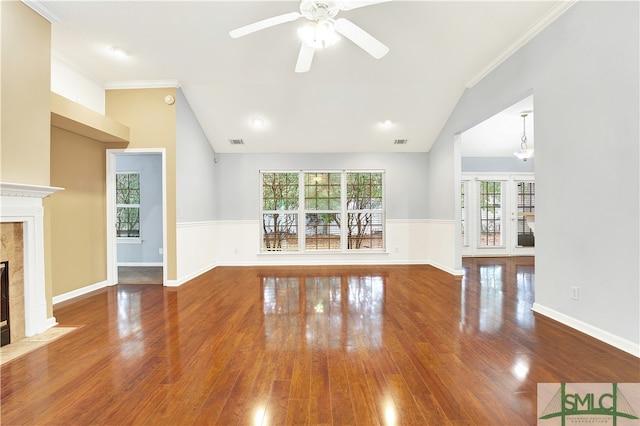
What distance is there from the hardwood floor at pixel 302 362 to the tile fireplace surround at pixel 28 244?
0.39m

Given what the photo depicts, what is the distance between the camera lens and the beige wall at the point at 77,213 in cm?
358

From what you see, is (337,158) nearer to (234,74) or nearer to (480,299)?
(234,74)

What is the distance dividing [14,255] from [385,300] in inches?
142

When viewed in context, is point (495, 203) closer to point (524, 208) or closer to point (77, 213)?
point (524, 208)

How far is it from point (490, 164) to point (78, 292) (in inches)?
321

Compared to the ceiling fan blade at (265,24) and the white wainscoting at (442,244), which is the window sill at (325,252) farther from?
the ceiling fan blade at (265,24)

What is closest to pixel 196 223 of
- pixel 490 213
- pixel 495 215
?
pixel 490 213

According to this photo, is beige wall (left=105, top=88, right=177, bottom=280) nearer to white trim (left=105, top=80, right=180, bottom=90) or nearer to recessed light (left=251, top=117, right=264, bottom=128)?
white trim (left=105, top=80, right=180, bottom=90)

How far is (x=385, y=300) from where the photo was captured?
3.54m

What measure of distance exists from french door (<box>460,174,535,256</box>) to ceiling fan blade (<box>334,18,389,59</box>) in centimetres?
534

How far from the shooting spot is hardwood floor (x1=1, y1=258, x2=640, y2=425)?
5.09 feet

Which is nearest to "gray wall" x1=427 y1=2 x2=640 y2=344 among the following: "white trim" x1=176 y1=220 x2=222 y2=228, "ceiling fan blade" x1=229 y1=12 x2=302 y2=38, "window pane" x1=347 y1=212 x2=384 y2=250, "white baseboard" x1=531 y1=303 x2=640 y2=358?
"white baseboard" x1=531 y1=303 x2=640 y2=358

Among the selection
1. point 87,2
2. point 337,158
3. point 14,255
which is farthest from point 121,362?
point 337,158

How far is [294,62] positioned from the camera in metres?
3.87
